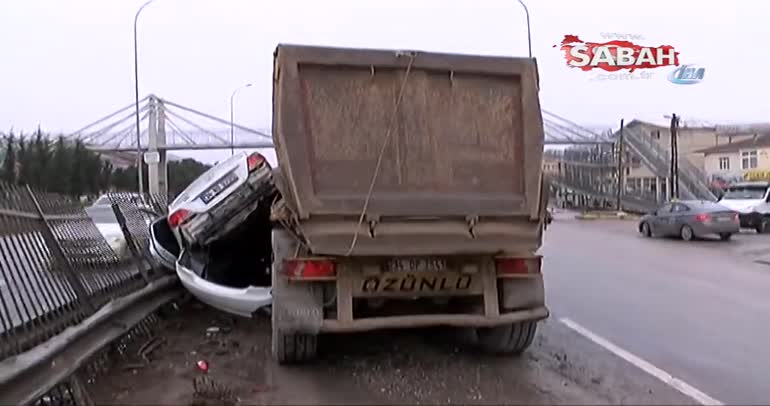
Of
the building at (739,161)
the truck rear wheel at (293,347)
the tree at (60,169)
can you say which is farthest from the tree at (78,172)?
the truck rear wheel at (293,347)

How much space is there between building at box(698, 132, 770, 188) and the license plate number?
62209 mm

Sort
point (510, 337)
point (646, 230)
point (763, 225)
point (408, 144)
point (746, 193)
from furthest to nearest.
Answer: point (746, 193), point (763, 225), point (646, 230), point (510, 337), point (408, 144)

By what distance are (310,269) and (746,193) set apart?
28260 mm

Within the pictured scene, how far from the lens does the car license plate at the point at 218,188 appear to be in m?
8.41

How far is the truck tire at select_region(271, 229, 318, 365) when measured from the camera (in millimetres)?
6324

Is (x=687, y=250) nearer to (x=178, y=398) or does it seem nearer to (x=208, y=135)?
(x=178, y=398)

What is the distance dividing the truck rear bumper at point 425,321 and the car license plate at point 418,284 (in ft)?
0.66

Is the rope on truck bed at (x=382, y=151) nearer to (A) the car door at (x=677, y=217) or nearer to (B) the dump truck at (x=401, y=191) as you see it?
(B) the dump truck at (x=401, y=191)

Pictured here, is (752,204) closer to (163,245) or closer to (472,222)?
(163,245)

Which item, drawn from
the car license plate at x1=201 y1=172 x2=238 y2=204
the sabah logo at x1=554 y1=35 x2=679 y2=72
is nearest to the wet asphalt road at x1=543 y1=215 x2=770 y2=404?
the car license plate at x1=201 y1=172 x2=238 y2=204

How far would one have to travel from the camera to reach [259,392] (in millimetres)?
5895

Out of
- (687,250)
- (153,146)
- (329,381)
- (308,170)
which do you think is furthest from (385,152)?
(153,146)

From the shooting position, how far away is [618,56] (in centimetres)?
6825

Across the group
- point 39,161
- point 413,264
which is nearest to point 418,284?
point 413,264
